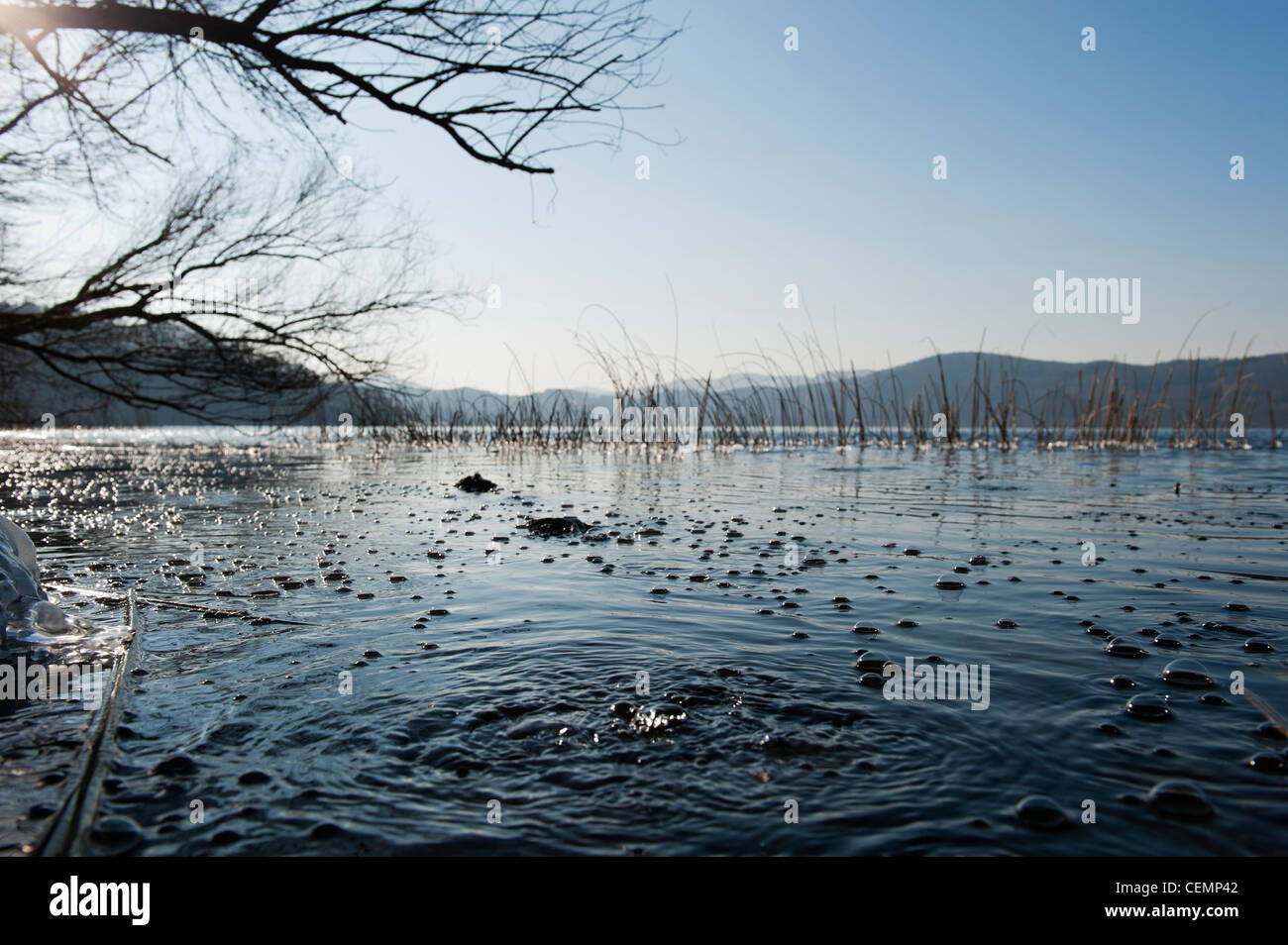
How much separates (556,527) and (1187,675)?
13.2 feet

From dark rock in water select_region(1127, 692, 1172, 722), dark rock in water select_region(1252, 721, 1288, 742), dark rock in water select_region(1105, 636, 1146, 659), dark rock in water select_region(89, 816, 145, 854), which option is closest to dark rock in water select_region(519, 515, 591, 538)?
dark rock in water select_region(1105, 636, 1146, 659)

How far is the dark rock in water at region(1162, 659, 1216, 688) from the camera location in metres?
2.23

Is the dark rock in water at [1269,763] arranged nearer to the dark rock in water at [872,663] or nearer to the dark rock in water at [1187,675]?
the dark rock in water at [1187,675]

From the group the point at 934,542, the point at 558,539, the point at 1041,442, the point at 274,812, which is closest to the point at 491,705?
the point at 274,812

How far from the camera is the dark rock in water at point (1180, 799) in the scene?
1488 mm

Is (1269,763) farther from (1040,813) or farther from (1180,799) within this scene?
(1040,813)

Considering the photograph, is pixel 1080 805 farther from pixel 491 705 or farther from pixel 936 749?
pixel 491 705

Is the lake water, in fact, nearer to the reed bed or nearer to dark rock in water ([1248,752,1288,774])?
dark rock in water ([1248,752,1288,774])

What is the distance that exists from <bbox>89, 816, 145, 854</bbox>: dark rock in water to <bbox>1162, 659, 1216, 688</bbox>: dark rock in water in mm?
2636

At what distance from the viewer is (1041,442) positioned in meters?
17.8

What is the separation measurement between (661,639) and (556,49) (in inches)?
141

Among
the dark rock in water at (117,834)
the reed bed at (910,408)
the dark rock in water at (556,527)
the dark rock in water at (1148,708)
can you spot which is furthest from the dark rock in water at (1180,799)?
the reed bed at (910,408)

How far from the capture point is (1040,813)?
1.47 meters

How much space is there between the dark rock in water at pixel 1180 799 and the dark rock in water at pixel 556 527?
168 inches
